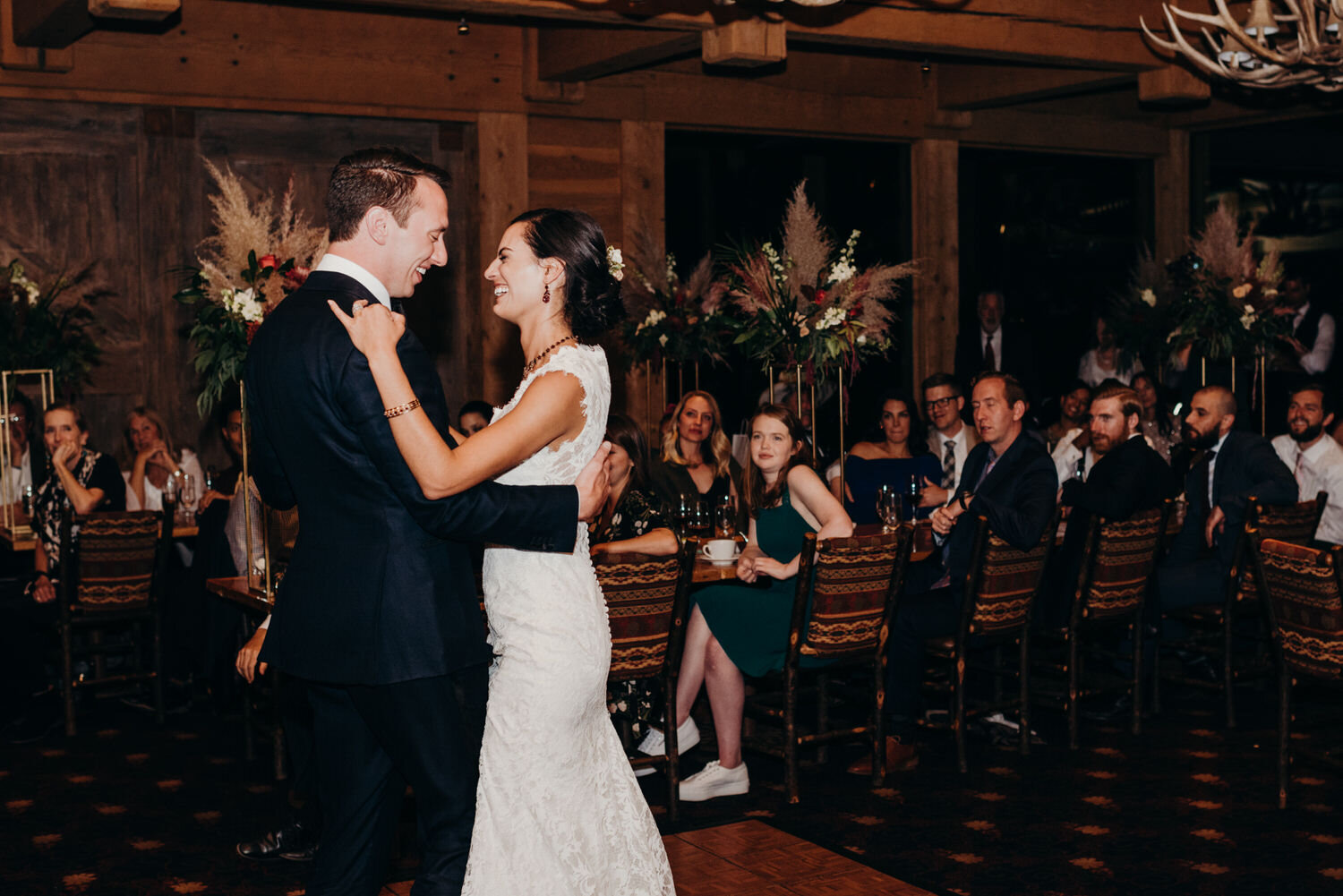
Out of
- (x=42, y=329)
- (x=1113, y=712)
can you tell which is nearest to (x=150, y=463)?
(x=42, y=329)

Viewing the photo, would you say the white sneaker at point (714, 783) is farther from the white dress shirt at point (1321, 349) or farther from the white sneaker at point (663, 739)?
the white dress shirt at point (1321, 349)

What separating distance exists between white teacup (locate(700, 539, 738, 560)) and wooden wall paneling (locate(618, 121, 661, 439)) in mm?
4258

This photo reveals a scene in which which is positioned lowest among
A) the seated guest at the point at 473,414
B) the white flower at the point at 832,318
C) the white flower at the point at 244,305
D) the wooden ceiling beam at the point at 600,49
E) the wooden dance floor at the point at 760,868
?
the wooden dance floor at the point at 760,868

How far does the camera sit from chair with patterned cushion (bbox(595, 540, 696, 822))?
4.45 m

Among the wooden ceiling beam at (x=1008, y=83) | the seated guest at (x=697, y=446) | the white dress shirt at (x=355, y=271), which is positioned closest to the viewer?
the white dress shirt at (x=355, y=271)

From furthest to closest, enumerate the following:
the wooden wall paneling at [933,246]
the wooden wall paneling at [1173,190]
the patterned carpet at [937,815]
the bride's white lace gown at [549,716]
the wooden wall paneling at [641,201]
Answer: the wooden wall paneling at [1173,190] → the wooden wall paneling at [933,246] → the wooden wall paneling at [641,201] → the patterned carpet at [937,815] → the bride's white lace gown at [549,716]

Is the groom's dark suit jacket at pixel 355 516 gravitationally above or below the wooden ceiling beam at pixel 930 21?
below

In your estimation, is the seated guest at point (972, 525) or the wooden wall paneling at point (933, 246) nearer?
the seated guest at point (972, 525)

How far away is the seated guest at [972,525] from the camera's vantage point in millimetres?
5273

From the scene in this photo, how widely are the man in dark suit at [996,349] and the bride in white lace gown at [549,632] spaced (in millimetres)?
8310

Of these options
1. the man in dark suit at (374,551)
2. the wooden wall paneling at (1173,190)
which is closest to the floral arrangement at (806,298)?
the man in dark suit at (374,551)

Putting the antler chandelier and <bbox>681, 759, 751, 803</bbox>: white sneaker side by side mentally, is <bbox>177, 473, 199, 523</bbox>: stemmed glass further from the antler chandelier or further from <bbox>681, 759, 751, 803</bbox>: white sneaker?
the antler chandelier

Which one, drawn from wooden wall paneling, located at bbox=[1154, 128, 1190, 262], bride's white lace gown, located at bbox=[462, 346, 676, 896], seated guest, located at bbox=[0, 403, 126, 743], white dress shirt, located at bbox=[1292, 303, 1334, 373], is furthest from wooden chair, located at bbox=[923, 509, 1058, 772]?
wooden wall paneling, located at bbox=[1154, 128, 1190, 262]

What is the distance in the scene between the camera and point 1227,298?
8766 millimetres
